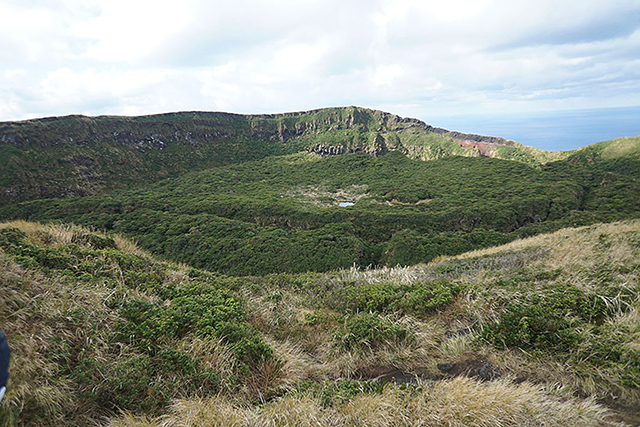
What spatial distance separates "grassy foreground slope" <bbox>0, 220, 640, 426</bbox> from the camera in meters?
3.05

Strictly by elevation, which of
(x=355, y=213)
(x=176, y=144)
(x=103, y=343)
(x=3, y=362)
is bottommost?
(x=355, y=213)

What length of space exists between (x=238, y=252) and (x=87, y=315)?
33.7 m

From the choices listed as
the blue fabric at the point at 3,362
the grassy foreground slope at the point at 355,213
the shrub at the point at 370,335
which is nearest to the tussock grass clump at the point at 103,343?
the blue fabric at the point at 3,362

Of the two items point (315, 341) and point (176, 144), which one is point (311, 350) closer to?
point (315, 341)

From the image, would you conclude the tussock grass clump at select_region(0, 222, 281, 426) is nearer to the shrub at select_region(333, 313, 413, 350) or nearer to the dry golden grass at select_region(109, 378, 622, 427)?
the dry golden grass at select_region(109, 378, 622, 427)

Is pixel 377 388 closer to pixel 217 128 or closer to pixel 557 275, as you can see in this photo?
pixel 557 275

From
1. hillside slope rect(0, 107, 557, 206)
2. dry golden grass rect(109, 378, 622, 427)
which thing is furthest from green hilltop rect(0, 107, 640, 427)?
hillside slope rect(0, 107, 557, 206)

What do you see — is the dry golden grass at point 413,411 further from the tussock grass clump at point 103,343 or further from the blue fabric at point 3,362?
the blue fabric at point 3,362

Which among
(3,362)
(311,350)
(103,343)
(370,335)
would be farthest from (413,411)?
(103,343)

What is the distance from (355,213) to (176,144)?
98222 mm

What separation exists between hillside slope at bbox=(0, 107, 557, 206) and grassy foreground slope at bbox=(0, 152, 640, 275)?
17843 millimetres

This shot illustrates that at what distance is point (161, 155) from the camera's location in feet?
358

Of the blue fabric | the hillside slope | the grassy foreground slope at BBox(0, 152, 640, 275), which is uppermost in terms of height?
the hillside slope

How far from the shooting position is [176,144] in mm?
117000
